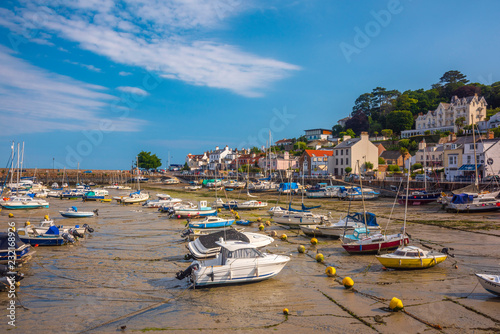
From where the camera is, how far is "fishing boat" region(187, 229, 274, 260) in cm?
1980

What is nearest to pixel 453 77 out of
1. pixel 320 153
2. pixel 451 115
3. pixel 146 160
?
pixel 451 115

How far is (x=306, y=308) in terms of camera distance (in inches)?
544

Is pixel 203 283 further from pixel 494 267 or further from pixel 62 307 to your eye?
pixel 494 267

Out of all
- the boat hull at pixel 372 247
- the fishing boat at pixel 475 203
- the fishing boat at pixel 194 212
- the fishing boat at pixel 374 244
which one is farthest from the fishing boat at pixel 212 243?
the fishing boat at pixel 475 203

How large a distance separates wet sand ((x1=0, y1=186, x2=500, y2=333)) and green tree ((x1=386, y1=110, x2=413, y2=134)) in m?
106

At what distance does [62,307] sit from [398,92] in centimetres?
16053

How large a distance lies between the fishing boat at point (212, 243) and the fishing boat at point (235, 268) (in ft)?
7.67

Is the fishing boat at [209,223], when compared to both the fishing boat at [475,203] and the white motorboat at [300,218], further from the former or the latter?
the fishing boat at [475,203]

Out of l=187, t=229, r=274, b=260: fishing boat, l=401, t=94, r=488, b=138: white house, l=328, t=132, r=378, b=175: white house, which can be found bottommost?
l=187, t=229, r=274, b=260: fishing boat

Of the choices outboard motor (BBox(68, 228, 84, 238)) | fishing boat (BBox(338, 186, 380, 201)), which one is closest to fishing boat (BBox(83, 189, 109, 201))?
outboard motor (BBox(68, 228, 84, 238))

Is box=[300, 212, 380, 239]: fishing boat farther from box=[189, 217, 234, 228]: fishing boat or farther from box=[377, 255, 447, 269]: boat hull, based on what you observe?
box=[189, 217, 234, 228]: fishing boat

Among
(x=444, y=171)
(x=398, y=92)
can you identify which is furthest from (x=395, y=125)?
(x=444, y=171)

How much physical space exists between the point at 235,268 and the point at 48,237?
16107 mm

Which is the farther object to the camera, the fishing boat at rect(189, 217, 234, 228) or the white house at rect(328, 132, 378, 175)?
the white house at rect(328, 132, 378, 175)
